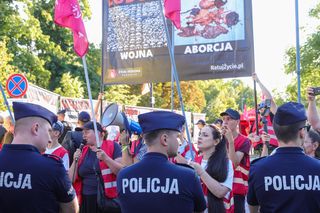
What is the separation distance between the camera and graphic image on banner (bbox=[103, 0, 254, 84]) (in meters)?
9.70

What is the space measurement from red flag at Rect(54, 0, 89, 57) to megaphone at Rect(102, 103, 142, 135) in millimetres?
865

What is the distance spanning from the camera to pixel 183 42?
33.3ft

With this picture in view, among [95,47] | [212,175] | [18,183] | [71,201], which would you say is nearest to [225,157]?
[212,175]

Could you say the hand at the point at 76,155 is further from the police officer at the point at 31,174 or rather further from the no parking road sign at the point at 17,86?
the no parking road sign at the point at 17,86

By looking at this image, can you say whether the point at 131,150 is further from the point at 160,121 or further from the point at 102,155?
the point at 160,121

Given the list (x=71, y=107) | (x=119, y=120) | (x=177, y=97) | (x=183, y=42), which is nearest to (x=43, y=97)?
(x=71, y=107)

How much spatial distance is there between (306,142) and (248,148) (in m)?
1.17

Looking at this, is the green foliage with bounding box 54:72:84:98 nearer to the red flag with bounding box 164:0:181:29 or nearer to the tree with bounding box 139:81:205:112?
the tree with bounding box 139:81:205:112

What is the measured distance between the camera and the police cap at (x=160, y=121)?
3.94 metres

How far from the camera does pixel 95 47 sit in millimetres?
38844

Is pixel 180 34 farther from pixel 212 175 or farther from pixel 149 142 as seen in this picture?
pixel 149 142

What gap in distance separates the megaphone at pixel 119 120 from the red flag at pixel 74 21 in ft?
2.84

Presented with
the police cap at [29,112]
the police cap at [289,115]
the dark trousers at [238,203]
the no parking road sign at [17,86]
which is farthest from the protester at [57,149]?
→ the no parking road sign at [17,86]

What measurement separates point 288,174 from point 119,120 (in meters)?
3.48
